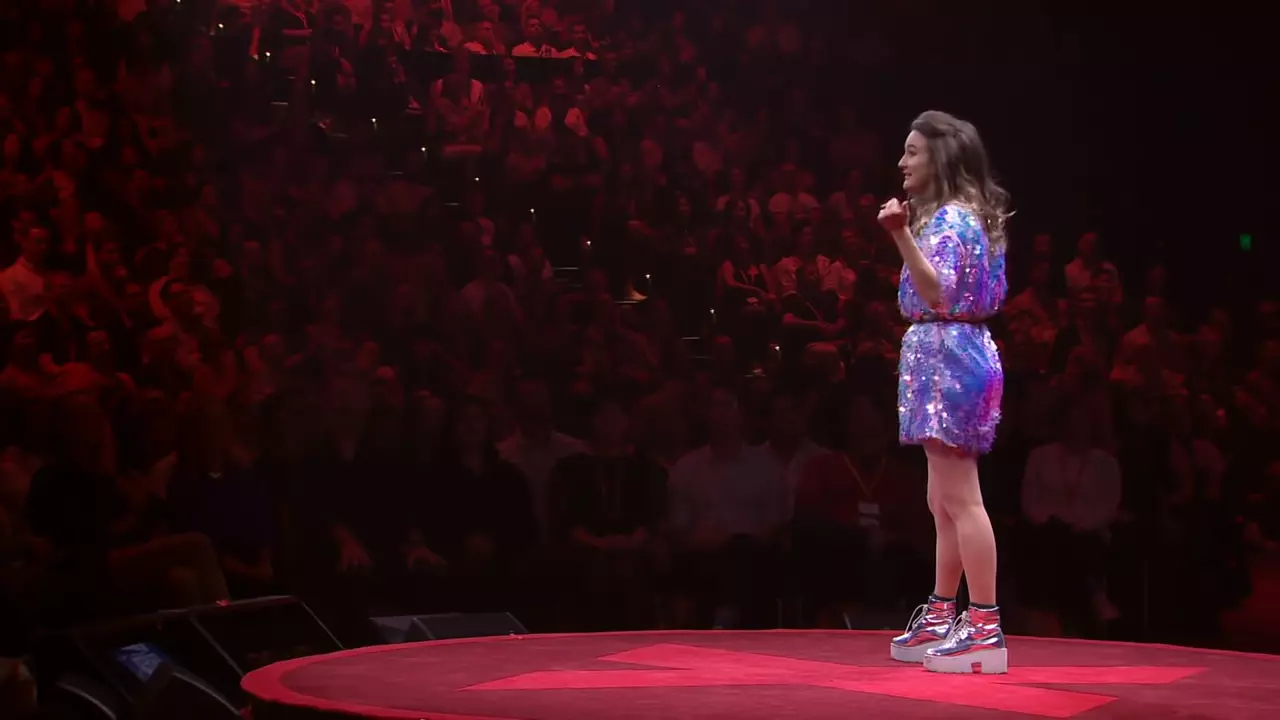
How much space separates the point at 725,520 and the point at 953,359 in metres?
2.15

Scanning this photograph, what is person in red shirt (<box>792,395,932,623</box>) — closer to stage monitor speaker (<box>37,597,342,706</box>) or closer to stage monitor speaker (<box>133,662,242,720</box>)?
stage monitor speaker (<box>37,597,342,706</box>)

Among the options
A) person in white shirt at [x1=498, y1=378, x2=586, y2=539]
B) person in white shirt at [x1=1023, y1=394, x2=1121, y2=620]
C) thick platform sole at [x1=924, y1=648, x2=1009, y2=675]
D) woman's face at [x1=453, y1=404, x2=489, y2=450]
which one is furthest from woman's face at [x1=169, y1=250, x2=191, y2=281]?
person in white shirt at [x1=1023, y1=394, x2=1121, y2=620]

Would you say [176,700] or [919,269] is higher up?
[919,269]

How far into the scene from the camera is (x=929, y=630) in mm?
3547

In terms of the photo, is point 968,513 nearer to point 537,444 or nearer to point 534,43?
point 537,444

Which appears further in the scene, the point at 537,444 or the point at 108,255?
the point at 537,444

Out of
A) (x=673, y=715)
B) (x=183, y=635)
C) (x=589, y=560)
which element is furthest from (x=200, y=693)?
(x=673, y=715)

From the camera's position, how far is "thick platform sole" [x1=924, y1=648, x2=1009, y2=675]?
10.9ft

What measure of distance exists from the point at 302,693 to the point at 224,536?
1.93 meters

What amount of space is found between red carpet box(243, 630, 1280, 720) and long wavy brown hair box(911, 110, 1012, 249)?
104 centimetres

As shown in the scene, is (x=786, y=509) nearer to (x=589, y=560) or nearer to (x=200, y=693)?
(x=589, y=560)

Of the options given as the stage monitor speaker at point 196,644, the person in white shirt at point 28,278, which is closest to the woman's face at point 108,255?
the person in white shirt at point 28,278

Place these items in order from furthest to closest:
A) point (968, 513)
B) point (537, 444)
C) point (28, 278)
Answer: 1. point (537, 444)
2. point (28, 278)
3. point (968, 513)

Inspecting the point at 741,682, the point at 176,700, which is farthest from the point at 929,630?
the point at 176,700
